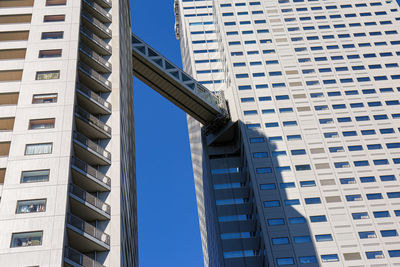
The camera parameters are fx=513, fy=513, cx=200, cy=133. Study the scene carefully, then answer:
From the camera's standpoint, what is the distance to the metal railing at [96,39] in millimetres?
40053

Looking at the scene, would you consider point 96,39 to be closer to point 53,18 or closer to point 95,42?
point 95,42

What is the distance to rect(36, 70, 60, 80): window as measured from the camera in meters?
34.6

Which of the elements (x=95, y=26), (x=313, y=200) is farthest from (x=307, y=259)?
(x=95, y=26)

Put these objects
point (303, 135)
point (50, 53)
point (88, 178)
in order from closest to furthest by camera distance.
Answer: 1. point (88, 178)
2. point (50, 53)
3. point (303, 135)

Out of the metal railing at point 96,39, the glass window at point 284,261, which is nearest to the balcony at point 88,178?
A: the metal railing at point 96,39

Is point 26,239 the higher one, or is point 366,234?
point 366,234

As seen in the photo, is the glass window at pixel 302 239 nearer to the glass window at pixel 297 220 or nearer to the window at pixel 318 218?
the glass window at pixel 297 220

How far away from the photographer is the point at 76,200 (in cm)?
2908

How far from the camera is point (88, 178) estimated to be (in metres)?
30.8

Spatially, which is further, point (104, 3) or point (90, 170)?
point (104, 3)

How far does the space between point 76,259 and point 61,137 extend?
25.7 ft

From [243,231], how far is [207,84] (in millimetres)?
27144

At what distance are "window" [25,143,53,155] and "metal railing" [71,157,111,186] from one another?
1557 mm

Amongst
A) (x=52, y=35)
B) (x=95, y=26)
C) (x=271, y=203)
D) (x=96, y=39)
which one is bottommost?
(x=271, y=203)
